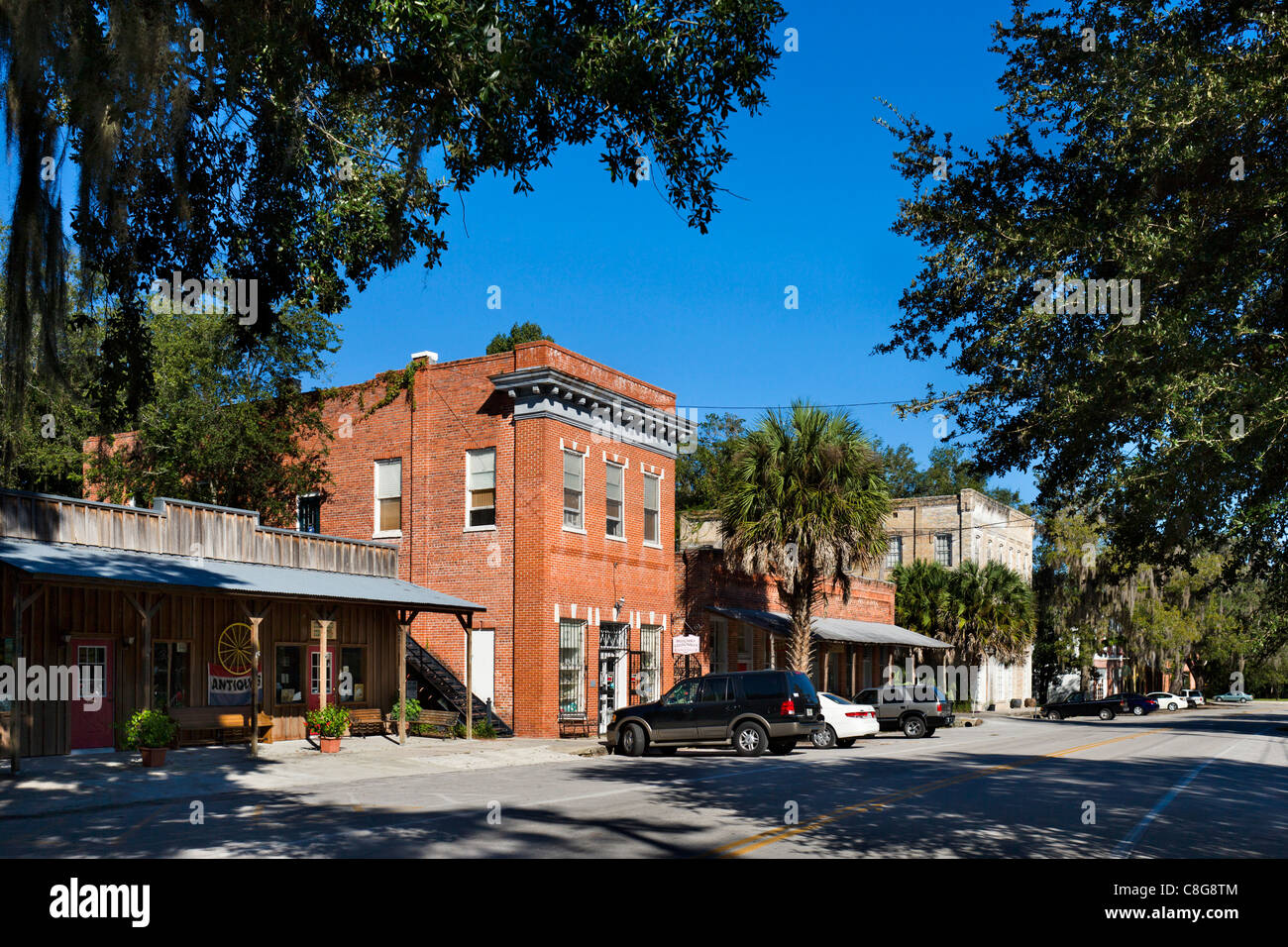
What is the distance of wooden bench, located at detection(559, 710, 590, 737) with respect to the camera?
1126 inches

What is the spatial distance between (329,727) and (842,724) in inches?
509

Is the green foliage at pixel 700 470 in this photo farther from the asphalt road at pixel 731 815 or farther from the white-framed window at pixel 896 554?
the asphalt road at pixel 731 815

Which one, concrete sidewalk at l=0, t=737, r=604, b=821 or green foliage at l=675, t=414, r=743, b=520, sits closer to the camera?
concrete sidewalk at l=0, t=737, r=604, b=821

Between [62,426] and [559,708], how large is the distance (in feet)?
62.8

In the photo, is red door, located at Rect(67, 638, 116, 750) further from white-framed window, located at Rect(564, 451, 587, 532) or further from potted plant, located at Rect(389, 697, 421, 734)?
white-framed window, located at Rect(564, 451, 587, 532)

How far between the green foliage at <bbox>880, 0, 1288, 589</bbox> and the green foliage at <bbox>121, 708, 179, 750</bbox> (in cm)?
1366

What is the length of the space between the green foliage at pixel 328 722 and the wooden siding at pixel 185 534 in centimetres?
418

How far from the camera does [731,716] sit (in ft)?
78.3

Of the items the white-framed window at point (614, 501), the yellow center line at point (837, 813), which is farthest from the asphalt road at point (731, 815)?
the white-framed window at point (614, 501)

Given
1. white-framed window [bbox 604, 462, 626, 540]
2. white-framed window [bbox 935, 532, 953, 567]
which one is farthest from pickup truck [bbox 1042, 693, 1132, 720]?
white-framed window [bbox 604, 462, 626, 540]

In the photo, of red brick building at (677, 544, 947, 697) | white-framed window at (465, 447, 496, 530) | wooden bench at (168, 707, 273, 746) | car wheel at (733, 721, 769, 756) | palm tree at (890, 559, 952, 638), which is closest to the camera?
wooden bench at (168, 707, 273, 746)

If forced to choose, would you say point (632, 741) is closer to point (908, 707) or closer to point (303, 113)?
point (908, 707)
